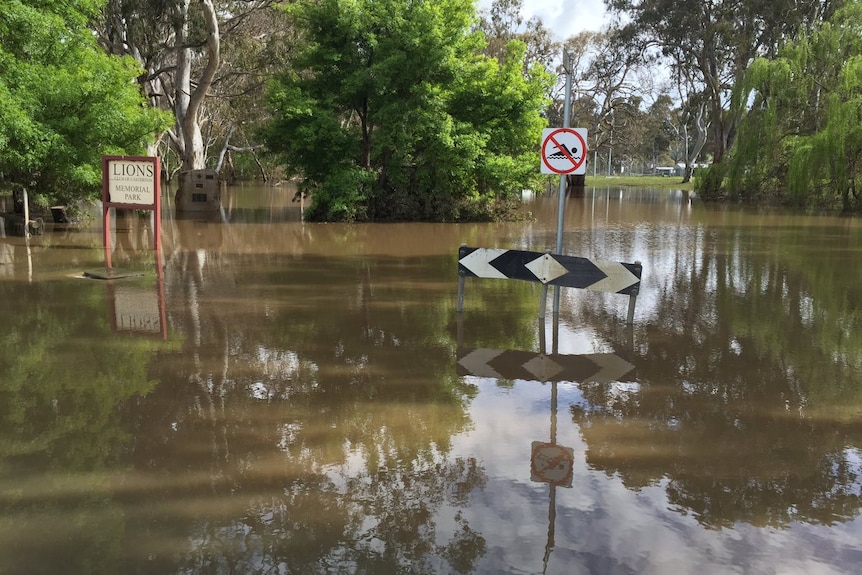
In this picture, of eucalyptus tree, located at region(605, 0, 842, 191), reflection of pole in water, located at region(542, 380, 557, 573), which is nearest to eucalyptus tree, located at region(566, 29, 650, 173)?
eucalyptus tree, located at region(605, 0, 842, 191)

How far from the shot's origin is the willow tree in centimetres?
2738

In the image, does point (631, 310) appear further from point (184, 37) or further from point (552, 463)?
point (184, 37)

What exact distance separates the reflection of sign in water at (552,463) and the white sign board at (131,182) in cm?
1069

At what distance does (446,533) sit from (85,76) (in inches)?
647

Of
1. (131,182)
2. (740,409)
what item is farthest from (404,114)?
(740,409)

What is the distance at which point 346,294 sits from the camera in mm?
11117

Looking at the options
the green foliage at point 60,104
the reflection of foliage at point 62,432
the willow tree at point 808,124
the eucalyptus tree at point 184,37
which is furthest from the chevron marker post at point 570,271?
the willow tree at point 808,124

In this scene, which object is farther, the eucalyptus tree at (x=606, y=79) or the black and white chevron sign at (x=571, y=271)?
the eucalyptus tree at (x=606, y=79)

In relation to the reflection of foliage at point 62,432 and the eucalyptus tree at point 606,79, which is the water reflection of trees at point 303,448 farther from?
the eucalyptus tree at point 606,79

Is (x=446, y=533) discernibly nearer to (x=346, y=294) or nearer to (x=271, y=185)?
(x=346, y=294)

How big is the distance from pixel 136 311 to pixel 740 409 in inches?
290

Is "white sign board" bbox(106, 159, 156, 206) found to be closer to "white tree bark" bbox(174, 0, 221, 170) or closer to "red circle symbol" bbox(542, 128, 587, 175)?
"red circle symbol" bbox(542, 128, 587, 175)

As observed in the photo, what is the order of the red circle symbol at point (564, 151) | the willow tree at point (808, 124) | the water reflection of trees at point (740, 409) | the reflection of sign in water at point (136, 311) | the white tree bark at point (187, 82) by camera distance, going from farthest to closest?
1. the willow tree at point (808, 124)
2. the white tree bark at point (187, 82)
3. the reflection of sign in water at point (136, 311)
4. the red circle symbol at point (564, 151)
5. the water reflection of trees at point (740, 409)

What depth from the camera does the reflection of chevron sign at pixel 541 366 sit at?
698cm
